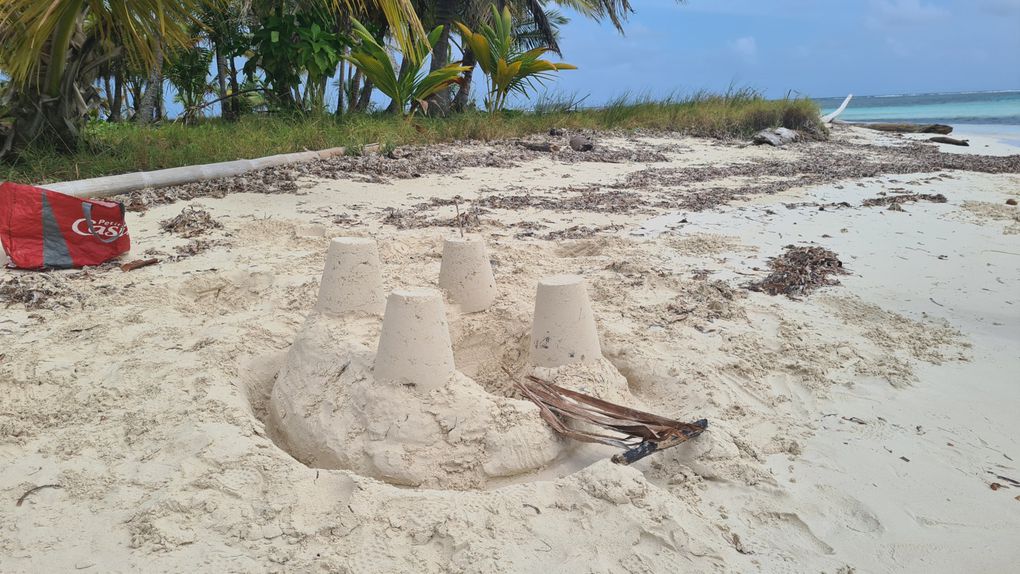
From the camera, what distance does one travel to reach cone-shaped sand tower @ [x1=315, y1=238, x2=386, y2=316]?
→ 8.86 ft

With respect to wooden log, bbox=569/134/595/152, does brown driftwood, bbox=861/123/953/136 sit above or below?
above

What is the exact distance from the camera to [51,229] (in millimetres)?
3984

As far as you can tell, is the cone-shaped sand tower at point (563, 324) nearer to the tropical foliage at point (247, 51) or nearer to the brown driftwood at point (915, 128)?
the tropical foliage at point (247, 51)

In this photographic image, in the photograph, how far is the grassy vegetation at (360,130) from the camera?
648 centimetres

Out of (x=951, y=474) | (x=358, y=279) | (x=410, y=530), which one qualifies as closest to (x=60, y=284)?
(x=358, y=279)

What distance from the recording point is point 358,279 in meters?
2.71

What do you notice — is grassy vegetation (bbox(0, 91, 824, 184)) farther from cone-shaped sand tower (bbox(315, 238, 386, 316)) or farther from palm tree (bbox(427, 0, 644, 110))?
cone-shaped sand tower (bbox(315, 238, 386, 316))

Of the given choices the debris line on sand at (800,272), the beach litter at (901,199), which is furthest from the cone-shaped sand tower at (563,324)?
the beach litter at (901,199)

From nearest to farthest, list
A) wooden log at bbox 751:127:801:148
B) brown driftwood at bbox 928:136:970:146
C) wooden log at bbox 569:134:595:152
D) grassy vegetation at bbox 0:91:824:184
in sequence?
grassy vegetation at bbox 0:91:824:184, wooden log at bbox 569:134:595:152, wooden log at bbox 751:127:801:148, brown driftwood at bbox 928:136:970:146

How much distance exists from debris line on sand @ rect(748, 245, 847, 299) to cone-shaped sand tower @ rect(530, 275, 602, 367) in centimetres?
149

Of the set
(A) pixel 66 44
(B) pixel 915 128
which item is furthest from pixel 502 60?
(B) pixel 915 128

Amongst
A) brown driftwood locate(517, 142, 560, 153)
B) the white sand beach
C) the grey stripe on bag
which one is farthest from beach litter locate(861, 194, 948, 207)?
the grey stripe on bag

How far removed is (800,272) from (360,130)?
6144 mm

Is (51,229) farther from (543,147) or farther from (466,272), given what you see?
(543,147)
